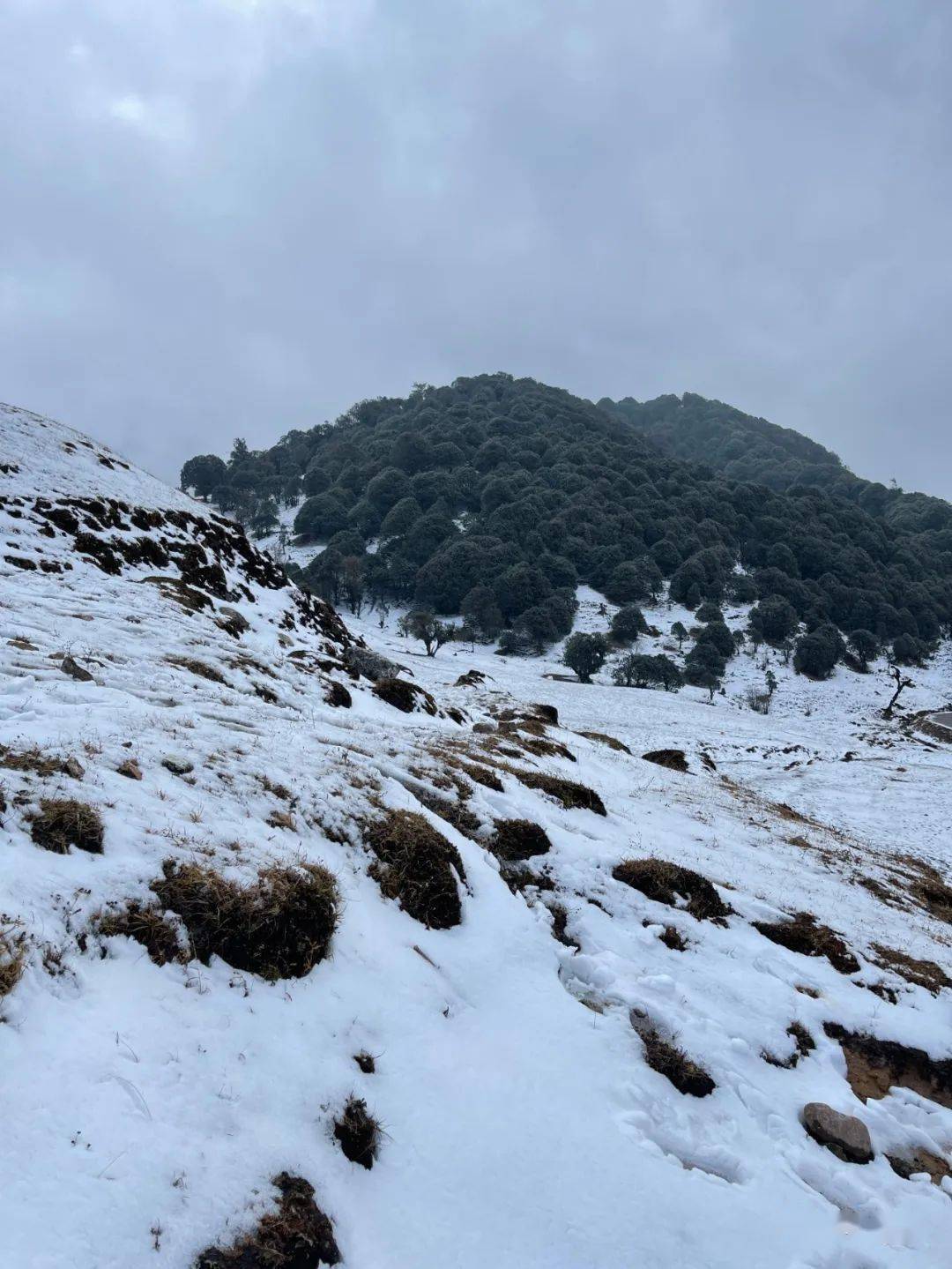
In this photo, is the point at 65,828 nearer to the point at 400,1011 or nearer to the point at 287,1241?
the point at 400,1011

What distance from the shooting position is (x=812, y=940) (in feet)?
30.6

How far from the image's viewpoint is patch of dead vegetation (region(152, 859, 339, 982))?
16.5 feet

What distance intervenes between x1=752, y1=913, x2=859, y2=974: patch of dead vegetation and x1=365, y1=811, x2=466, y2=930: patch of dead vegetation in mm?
5288

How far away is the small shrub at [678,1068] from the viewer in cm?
Result: 589

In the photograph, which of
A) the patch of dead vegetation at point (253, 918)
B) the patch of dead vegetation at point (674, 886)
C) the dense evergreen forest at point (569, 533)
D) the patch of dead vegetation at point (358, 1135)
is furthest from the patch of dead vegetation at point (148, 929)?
the dense evergreen forest at point (569, 533)

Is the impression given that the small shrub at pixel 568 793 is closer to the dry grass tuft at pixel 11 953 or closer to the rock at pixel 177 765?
the rock at pixel 177 765

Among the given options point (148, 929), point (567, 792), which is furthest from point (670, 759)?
point (148, 929)

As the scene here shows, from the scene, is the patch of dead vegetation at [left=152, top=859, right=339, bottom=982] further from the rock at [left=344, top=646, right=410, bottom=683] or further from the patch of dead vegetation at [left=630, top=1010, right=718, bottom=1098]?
the rock at [left=344, top=646, right=410, bottom=683]

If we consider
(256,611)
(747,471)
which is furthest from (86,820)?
(747,471)

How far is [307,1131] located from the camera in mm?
4082

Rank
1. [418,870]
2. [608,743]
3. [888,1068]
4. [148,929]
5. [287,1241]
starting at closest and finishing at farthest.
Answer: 1. [287,1241]
2. [148,929]
3. [888,1068]
4. [418,870]
5. [608,743]

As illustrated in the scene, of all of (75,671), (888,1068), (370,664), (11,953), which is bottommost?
(888,1068)

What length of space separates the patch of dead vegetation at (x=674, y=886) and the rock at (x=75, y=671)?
927cm

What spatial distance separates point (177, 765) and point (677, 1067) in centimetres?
656
